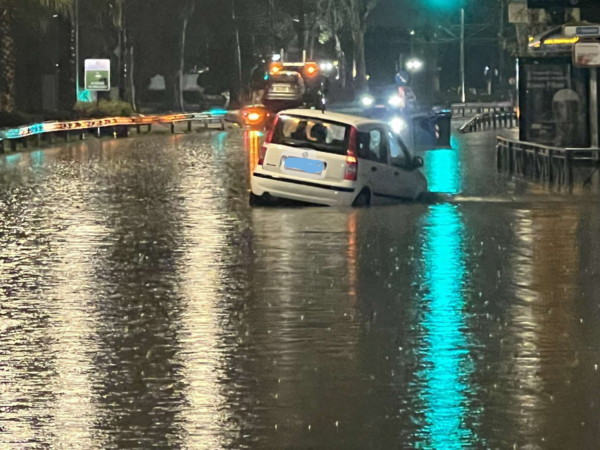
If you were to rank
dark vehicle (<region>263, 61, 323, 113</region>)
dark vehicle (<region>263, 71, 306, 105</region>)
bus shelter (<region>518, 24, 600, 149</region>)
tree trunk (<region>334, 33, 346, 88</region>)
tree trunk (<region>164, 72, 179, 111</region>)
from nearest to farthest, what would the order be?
bus shelter (<region>518, 24, 600, 149</region>), dark vehicle (<region>263, 61, 323, 113</region>), dark vehicle (<region>263, 71, 306, 105</region>), tree trunk (<region>164, 72, 179, 111</region>), tree trunk (<region>334, 33, 346, 88</region>)

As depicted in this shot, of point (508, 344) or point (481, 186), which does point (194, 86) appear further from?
point (508, 344)

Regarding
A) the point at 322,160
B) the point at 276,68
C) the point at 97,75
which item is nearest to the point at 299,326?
the point at 322,160

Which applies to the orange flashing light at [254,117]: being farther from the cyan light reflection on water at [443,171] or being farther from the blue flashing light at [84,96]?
the cyan light reflection on water at [443,171]

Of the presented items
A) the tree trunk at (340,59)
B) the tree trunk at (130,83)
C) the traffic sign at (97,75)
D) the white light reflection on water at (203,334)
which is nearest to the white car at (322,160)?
the white light reflection on water at (203,334)

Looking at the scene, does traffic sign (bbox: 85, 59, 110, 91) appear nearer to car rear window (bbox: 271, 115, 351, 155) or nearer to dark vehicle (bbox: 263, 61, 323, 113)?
dark vehicle (bbox: 263, 61, 323, 113)

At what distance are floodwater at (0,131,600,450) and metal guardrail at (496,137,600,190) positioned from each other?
3.53 metres

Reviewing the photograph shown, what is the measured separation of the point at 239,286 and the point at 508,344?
11.1ft

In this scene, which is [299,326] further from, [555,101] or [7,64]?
[7,64]

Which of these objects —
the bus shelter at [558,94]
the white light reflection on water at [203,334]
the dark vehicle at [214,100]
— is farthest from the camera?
the dark vehicle at [214,100]

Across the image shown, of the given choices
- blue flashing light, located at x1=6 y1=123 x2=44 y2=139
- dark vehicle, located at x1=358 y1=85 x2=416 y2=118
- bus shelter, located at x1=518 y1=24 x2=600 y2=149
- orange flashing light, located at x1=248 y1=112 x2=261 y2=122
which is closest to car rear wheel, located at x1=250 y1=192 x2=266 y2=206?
bus shelter, located at x1=518 y1=24 x2=600 y2=149

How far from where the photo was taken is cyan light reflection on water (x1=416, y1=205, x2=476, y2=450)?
24.2 feet

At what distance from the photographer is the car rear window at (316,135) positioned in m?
19.3

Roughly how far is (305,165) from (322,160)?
9.5 inches

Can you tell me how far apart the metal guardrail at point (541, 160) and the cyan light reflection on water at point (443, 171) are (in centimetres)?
101
